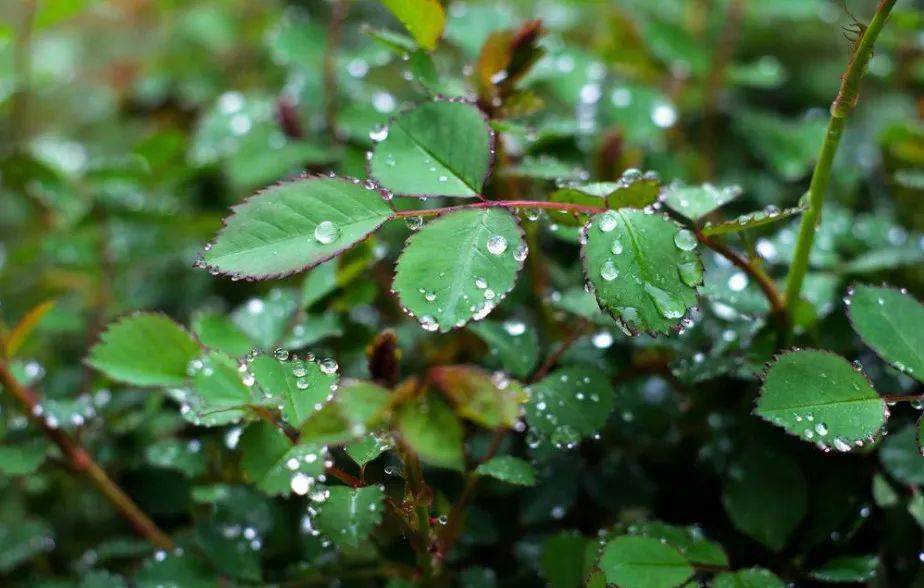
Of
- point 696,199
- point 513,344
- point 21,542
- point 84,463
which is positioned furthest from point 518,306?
point 21,542

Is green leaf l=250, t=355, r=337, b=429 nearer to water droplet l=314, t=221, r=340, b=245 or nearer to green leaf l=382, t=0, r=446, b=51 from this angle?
water droplet l=314, t=221, r=340, b=245

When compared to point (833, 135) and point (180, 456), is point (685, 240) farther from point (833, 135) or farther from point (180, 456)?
point (180, 456)

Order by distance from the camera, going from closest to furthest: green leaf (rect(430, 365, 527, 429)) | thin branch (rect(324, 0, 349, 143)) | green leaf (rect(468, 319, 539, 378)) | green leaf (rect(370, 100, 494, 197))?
green leaf (rect(430, 365, 527, 429)), green leaf (rect(370, 100, 494, 197)), green leaf (rect(468, 319, 539, 378)), thin branch (rect(324, 0, 349, 143))

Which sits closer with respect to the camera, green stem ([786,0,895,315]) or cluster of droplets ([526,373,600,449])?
green stem ([786,0,895,315])

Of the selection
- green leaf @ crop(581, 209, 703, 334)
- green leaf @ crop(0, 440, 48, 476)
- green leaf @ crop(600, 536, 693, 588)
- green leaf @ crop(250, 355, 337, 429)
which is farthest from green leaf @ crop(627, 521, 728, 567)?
green leaf @ crop(0, 440, 48, 476)

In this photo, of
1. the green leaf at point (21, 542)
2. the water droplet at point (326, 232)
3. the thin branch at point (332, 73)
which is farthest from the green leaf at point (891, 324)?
the green leaf at point (21, 542)

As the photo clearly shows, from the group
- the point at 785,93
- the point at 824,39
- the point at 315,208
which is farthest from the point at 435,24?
the point at 824,39

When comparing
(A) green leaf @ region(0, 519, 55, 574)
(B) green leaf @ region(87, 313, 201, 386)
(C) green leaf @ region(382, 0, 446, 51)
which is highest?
(C) green leaf @ region(382, 0, 446, 51)

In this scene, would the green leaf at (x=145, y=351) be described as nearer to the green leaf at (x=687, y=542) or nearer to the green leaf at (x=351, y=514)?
the green leaf at (x=351, y=514)
